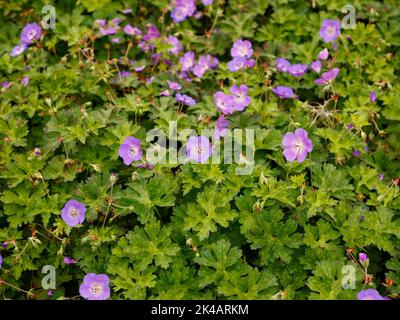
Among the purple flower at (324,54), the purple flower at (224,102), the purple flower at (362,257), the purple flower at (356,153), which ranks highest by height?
the purple flower at (324,54)

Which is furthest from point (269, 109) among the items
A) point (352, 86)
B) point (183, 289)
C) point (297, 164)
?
point (183, 289)

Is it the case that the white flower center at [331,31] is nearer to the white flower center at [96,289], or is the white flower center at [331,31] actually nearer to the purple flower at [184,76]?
the purple flower at [184,76]

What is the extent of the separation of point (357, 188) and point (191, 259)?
1000 millimetres

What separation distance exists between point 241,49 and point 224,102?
0.67 metres

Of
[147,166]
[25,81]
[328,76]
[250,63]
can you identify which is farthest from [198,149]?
[25,81]

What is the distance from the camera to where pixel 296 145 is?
2801 millimetres

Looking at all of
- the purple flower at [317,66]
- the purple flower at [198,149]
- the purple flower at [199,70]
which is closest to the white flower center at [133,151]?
the purple flower at [198,149]

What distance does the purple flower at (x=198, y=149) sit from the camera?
281 centimetres

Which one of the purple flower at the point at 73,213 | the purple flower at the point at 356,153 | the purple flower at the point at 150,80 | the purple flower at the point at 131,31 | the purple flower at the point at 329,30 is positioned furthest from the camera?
the purple flower at the point at 131,31

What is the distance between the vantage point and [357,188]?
9.55 ft

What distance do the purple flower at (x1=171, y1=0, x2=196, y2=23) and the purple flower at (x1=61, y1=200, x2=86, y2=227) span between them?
5.83ft

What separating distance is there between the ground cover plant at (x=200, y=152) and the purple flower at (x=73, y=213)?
0.04 feet

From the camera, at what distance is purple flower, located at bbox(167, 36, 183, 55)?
12.2 feet
